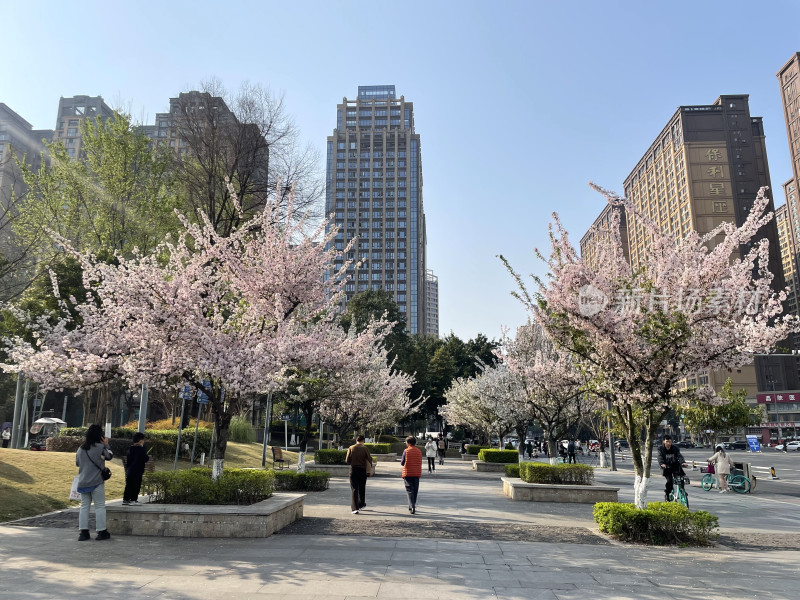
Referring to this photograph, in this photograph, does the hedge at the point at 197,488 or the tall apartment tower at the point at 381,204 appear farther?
the tall apartment tower at the point at 381,204

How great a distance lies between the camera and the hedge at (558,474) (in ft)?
52.6

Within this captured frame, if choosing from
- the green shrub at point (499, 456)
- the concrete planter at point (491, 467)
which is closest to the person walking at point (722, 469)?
the green shrub at point (499, 456)

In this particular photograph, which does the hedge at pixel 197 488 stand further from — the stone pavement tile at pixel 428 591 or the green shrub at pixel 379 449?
the green shrub at pixel 379 449

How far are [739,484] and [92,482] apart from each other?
2239 cm


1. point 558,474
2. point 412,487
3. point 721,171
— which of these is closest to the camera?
point 412,487

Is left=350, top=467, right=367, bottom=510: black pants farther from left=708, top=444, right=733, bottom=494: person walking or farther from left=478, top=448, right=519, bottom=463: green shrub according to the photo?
left=478, top=448, right=519, bottom=463: green shrub

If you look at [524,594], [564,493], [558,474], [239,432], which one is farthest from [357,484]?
[239,432]

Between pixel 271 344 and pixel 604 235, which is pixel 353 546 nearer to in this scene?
pixel 271 344

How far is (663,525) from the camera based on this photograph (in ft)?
30.8

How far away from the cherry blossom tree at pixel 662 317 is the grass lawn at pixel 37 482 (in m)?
11.8

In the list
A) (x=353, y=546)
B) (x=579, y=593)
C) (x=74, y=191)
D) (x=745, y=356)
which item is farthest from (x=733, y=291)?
(x=74, y=191)

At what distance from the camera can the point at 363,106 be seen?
6201 inches

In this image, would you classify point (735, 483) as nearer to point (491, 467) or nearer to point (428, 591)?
point (491, 467)

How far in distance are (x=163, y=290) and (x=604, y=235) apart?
964 centimetres
